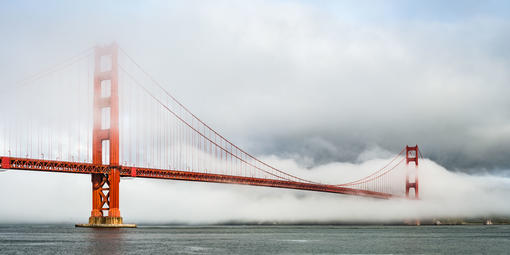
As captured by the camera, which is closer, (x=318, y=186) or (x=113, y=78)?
(x=113, y=78)

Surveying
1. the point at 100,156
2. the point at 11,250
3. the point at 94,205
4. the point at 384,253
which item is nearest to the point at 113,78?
the point at 100,156

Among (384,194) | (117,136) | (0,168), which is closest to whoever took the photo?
(0,168)

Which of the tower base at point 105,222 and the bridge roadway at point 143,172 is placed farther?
the tower base at point 105,222

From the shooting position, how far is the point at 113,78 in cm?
7181

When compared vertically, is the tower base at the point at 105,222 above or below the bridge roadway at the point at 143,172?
below

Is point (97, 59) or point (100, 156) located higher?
point (97, 59)

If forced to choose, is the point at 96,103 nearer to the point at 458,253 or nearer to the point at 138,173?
the point at 138,173

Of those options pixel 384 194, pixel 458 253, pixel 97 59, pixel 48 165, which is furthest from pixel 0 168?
pixel 384 194

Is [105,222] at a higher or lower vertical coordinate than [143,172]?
lower

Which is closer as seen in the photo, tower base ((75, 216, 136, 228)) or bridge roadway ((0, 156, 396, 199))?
bridge roadway ((0, 156, 396, 199))

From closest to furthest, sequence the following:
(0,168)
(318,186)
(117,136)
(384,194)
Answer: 1. (0,168)
2. (117,136)
3. (318,186)
4. (384,194)

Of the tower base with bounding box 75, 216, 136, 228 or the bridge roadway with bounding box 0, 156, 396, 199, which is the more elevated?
the bridge roadway with bounding box 0, 156, 396, 199

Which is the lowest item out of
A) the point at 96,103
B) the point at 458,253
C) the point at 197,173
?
the point at 458,253

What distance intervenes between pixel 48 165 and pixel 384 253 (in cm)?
3495
